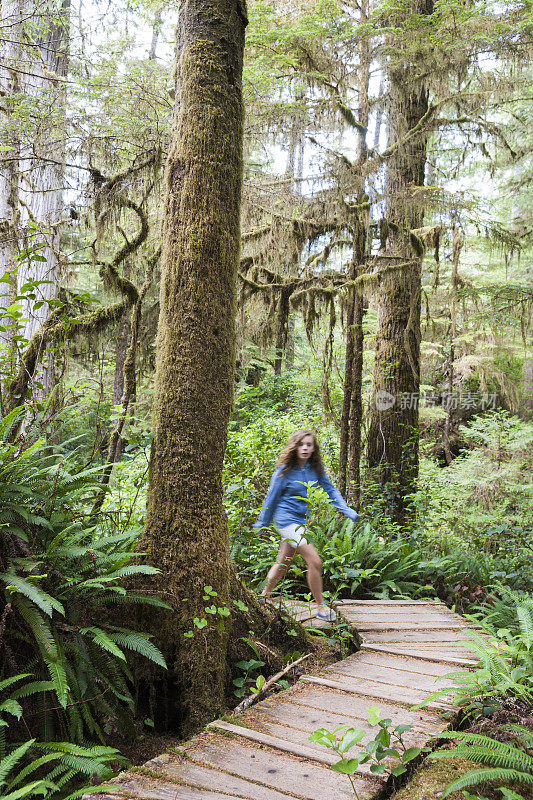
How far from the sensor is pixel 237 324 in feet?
27.5

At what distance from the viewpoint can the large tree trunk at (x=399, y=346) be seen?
370 inches

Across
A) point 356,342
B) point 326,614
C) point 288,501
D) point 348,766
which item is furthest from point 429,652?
point 356,342

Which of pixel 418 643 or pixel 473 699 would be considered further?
pixel 418 643

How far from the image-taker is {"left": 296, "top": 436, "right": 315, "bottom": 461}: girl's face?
5184mm

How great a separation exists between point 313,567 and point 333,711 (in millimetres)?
1584

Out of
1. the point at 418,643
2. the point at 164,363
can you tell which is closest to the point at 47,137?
the point at 164,363

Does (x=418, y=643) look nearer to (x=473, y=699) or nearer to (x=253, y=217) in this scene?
(x=473, y=699)

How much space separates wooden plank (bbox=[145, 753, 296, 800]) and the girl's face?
2.96 m

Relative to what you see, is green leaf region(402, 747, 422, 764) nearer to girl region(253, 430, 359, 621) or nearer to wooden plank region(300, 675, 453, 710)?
wooden plank region(300, 675, 453, 710)

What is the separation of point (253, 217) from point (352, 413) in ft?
12.4

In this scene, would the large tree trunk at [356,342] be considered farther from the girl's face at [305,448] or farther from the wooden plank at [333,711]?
the wooden plank at [333,711]

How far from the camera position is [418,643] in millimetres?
4582

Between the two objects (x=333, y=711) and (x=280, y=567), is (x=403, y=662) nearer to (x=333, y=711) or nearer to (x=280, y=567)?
(x=333, y=711)

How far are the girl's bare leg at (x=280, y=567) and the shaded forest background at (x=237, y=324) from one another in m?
0.19
